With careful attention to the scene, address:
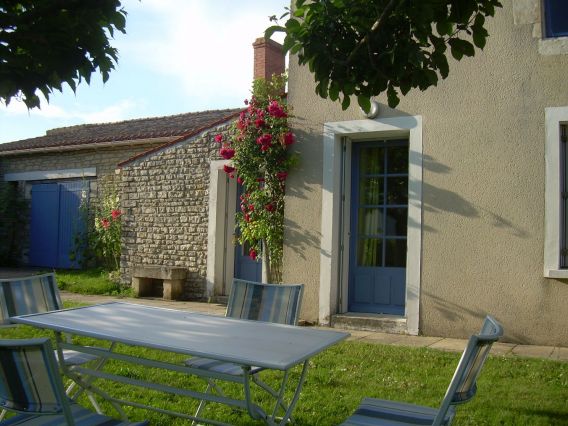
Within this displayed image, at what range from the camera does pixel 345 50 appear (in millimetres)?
3795

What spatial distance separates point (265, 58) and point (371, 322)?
598 cm

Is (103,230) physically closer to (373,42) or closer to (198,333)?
(198,333)

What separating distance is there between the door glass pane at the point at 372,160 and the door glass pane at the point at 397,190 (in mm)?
219

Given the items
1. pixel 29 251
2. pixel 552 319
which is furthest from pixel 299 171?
pixel 29 251

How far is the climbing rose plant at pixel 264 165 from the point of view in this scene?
7773mm

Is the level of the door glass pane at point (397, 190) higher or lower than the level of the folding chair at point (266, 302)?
higher

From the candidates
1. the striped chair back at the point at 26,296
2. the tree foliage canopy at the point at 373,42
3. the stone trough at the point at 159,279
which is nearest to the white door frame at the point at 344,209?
the stone trough at the point at 159,279

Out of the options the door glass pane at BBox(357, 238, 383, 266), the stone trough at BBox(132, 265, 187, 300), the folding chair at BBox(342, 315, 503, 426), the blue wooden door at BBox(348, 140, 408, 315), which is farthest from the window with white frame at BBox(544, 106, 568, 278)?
the stone trough at BBox(132, 265, 187, 300)

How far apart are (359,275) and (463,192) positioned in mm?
1726

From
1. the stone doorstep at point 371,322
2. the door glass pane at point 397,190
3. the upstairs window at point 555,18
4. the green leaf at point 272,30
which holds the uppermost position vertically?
the upstairs window at point 555,18

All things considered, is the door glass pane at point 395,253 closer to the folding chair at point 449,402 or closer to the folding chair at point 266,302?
the folding chair at point 266,302

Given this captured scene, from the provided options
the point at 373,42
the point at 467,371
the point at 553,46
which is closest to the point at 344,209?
the point at 553,46

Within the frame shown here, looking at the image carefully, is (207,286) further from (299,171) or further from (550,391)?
(550,391)

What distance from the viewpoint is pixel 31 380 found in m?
2.31
